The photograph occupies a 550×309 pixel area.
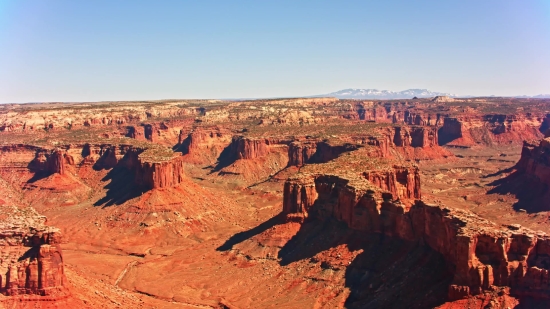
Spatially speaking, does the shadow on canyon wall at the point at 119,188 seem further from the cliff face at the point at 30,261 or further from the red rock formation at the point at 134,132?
the cliff face at the point at 30,261

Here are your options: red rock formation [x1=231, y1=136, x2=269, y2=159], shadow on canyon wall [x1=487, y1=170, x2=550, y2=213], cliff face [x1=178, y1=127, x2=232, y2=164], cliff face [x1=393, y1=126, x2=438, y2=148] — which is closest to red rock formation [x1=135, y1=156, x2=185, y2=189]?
red rock formation [x1=231, y1=136, x2=269, y2=159]

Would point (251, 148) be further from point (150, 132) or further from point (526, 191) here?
point (526, 191)

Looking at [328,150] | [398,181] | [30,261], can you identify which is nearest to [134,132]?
[328,150]

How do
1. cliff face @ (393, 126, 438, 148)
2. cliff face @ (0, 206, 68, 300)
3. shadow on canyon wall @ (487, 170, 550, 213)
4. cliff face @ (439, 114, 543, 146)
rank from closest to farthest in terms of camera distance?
cliff face @ (0, 206, 68, 300) → shadow on canyon wall @ (487, 170, 550, 213) → cliff face @ (393, 126, 438, 148) → cliff face @ (439, 114, 543, 146)

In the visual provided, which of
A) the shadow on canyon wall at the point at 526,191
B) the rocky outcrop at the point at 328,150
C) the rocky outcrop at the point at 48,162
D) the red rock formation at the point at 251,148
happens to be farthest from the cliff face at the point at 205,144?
the shadow on canyon wall at the point at 526,191

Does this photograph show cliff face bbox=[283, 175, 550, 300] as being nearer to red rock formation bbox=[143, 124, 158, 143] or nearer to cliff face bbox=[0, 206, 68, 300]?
cliff face bbox=[0, 206, 68, 300]
